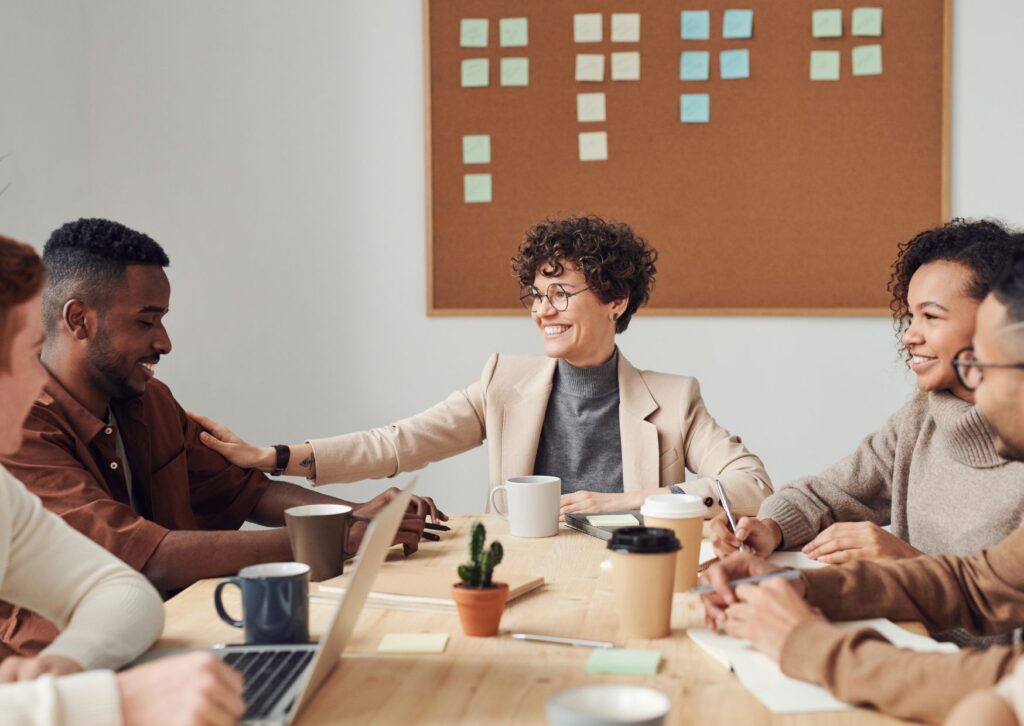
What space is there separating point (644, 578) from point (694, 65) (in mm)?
2446

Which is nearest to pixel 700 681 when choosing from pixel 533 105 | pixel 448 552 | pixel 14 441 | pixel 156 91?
pixel 448 552

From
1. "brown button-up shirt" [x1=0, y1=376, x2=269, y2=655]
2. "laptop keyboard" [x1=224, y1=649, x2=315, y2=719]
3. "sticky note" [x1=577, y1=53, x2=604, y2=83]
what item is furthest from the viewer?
"sticky note" [x1=577, y1=53, x2=604, y2=83]

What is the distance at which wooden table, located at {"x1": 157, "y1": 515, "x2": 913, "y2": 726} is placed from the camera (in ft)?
3.08

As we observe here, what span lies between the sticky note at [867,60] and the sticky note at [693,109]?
1.56 ft

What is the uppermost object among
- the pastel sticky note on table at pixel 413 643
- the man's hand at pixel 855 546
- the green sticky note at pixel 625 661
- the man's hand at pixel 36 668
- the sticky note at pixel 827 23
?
the sticky note at pixel 827 23

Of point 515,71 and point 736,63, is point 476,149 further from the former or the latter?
point 736,63

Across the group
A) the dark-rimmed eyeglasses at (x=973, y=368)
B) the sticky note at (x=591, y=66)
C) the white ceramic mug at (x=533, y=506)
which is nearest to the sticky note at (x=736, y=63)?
the sticky note at (x=591, y=66)

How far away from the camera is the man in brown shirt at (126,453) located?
1531 millimetres

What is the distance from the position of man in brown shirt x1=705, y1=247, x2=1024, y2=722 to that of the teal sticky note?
216cm

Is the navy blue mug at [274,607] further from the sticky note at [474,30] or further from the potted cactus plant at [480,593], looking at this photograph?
the sticky note at [474,30]

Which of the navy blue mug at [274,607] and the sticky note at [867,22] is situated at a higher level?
the sticky note at [867,22]

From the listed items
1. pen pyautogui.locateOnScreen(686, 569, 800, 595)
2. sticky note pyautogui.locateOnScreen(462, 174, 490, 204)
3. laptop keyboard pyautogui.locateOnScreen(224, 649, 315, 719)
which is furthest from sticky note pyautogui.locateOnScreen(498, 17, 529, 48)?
laptop keyboard pyautogui.locateOnScreen(224, 649, 315, 719)

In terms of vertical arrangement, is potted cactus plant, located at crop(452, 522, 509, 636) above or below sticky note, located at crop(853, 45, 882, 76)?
below

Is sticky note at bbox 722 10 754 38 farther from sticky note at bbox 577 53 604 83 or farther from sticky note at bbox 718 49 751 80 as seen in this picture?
sticky note at bbox 577 53 604 83
